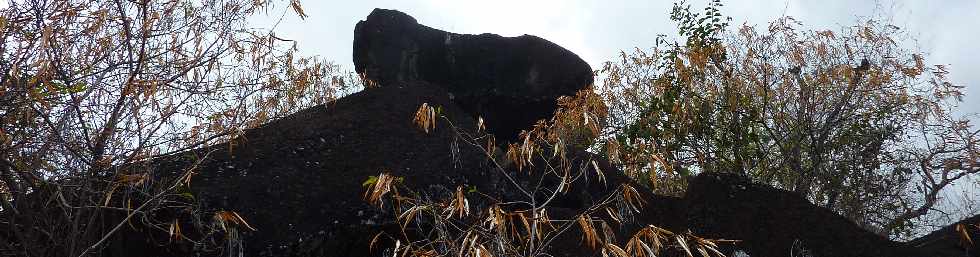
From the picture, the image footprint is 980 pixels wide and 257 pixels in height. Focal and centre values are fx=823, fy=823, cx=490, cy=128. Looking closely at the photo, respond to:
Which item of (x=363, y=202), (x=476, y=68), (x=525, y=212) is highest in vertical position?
(x=476, y=68)

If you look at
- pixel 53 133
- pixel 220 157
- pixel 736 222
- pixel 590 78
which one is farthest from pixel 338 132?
pixel 590 78

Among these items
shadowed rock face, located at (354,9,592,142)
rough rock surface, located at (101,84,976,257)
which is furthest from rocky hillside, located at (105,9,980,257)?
shadowed rock face, located at (354,9,592,142)

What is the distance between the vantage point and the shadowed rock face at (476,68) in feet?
34.2

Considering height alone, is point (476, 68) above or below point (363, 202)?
above

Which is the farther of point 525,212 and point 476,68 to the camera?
point 476,68

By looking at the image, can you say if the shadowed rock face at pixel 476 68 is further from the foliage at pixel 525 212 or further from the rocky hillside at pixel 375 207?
the foliage at pixel 525 212

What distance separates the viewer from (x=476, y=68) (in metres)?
10.6

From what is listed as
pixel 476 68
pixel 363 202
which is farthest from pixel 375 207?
pixel 476 68

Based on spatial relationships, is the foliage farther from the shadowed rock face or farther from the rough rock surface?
the shadowed rock face

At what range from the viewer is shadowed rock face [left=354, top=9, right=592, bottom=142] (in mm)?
10414

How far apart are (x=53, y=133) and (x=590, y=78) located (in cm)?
700

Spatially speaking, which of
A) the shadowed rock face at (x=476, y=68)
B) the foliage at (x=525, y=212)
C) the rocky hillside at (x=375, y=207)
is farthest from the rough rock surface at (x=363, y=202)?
the shadowed rock face at (x=476, y=68)

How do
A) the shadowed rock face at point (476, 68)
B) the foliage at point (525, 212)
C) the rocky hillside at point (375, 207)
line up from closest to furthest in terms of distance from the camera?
the foliage at point (525, 212)
the rocky hillside at point (375, 207)
the shadowed rock face at point (476, 68)

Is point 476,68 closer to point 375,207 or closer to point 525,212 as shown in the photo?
point 375,207
